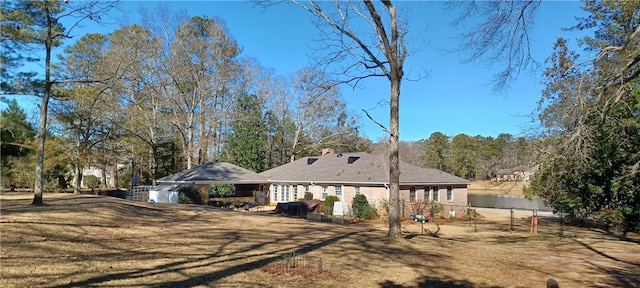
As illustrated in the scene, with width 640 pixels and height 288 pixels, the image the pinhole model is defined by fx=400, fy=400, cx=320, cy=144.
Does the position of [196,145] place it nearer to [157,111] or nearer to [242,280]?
[157,111]

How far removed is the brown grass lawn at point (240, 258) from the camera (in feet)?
22.0

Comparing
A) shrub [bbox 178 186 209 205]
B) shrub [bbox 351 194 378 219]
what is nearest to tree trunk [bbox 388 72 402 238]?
shrub [bbox 351 194 378 219]

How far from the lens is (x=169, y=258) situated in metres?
8.15

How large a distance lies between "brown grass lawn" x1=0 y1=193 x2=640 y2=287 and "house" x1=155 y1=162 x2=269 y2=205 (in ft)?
47.8

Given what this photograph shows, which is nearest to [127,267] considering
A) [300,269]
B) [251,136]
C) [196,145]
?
[300,269]

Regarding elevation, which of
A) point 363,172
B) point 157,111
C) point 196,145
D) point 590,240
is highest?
point 157,111

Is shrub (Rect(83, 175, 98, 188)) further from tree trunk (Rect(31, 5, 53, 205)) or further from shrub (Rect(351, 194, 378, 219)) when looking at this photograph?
tree trunk (Rect(31, 5, 53, 205))

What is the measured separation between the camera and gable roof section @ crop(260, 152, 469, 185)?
1112 inches

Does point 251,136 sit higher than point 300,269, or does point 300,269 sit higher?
point 251,136

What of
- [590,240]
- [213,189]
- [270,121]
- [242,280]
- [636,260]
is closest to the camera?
[242,280]

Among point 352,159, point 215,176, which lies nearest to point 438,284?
point 352,159

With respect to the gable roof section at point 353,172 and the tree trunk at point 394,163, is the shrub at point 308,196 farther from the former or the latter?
the tree trunk at point 394,163

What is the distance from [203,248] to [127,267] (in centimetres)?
249

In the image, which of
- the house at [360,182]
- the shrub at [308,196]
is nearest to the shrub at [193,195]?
the house at [360,182]
